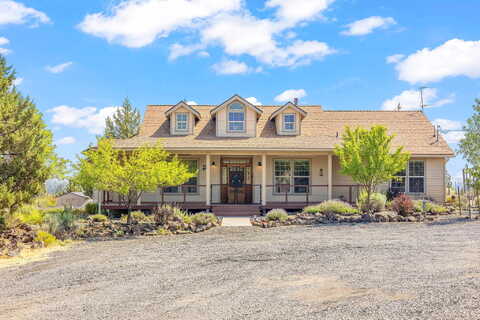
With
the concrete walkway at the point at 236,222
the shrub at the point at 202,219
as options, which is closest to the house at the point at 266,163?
the concrete walkway at the point at 236,222

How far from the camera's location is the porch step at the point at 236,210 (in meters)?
18.0

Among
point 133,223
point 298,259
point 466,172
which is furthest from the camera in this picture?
point 466,172

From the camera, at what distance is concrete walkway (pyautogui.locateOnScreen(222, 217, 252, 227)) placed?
48.5 ft

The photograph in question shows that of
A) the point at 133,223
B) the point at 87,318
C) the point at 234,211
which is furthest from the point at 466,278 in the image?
the point at 234,211

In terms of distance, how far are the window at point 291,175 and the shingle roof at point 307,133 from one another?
130 centimetres

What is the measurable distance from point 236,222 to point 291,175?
231 inches

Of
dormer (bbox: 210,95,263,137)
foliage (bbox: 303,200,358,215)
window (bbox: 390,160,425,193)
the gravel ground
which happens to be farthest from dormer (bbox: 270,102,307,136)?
the gravel ground

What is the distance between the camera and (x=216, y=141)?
19.5m

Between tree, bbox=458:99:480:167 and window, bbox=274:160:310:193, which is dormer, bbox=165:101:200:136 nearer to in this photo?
window, bbox=274:160:310:193

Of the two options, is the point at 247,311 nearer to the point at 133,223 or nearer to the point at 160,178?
the point at 160,178

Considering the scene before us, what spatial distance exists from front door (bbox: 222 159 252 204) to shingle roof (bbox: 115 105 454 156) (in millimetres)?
1358

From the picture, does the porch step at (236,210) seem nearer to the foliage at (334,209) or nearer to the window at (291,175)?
the window at (291,175)

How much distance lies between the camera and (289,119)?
2114cm

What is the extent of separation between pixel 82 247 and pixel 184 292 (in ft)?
19.5
